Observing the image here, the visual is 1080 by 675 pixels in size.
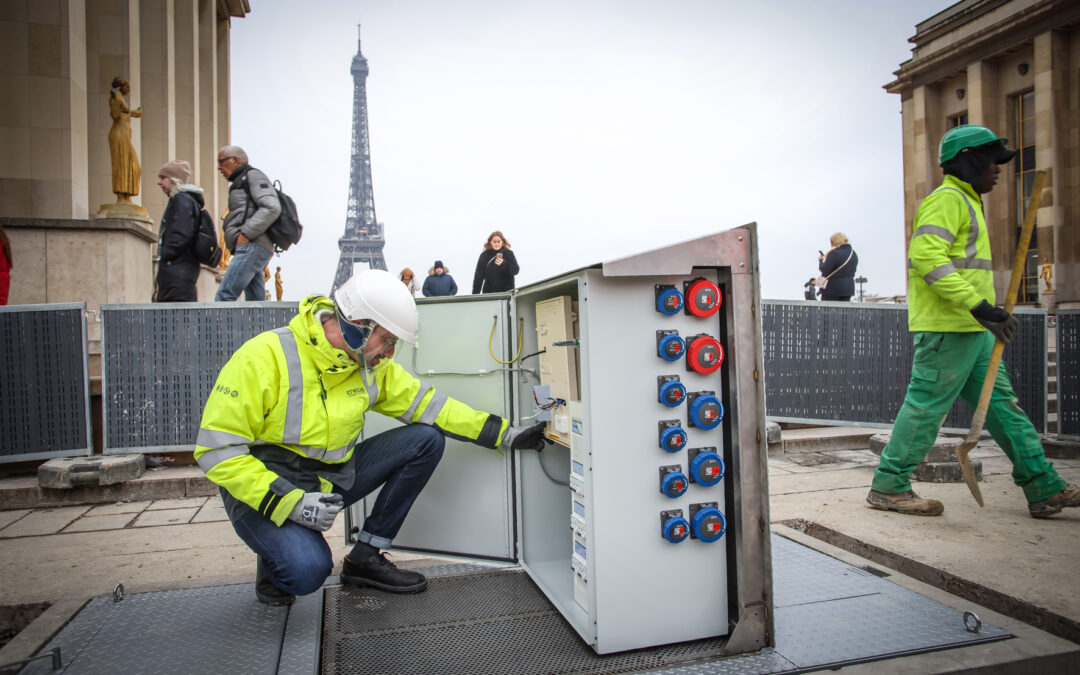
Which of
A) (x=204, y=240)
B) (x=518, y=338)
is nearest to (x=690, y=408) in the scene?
(x=518, y=338)

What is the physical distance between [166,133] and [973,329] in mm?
16071

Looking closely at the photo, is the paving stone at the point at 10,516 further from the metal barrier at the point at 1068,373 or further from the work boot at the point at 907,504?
the metal barrier at the point at 1068,373

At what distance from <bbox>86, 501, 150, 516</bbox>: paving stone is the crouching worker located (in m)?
2.33

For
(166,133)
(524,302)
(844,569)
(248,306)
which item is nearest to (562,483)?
(524,302)

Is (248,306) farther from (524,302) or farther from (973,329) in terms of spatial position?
(973,329)

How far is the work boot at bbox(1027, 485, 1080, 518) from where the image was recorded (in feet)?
11.6

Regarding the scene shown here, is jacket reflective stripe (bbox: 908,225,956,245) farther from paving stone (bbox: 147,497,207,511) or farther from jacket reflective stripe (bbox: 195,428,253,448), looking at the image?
paving stone (bbox: 147,497,207,511)

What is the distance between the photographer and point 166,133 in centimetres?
1467

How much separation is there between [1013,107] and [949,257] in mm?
24936

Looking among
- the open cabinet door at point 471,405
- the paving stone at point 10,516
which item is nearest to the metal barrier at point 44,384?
the paving stone at point 10,516

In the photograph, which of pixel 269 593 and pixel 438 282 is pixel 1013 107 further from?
pixel 269 593

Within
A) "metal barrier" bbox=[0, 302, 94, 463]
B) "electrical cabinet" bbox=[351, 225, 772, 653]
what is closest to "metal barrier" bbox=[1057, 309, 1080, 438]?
"electrical cabinet" bbox=[351, 225, 772, 653]

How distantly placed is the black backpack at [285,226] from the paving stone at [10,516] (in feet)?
8.60

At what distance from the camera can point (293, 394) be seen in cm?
257
